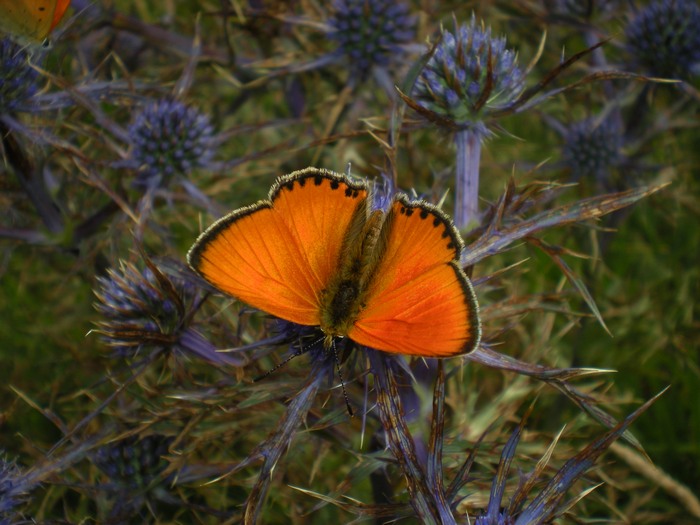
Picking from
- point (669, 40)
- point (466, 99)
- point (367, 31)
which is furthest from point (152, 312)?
point (669, 40)

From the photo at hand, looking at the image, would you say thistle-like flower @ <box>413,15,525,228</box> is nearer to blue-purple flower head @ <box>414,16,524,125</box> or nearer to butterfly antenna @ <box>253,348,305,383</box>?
blue-purple flower head @ <box>414,16,524,125</box>

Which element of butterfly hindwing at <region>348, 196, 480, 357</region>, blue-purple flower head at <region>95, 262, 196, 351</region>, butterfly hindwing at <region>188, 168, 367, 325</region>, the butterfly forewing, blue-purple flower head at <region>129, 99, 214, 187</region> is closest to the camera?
butterfly hindwing at <region>348, 196, 480, 357</region>

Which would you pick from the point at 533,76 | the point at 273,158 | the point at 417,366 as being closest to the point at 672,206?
the point at 533,76

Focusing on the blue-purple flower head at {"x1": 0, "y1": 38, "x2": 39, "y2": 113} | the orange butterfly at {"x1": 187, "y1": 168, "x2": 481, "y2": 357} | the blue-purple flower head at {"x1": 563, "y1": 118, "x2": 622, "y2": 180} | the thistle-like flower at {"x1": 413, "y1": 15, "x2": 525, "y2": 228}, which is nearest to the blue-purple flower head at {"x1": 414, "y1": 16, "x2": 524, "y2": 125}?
the thistle-like flower at {"x1": 413, "y1": 15, "x2": 525, "y2": 228}

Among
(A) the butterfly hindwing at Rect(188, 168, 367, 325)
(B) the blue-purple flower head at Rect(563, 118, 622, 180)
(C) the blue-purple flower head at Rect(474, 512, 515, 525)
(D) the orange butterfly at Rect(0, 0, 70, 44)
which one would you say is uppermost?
(D) the orange butterfly at Rect(0, 0, 70, 44)

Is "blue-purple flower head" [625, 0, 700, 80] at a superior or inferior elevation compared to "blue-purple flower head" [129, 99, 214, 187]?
superior

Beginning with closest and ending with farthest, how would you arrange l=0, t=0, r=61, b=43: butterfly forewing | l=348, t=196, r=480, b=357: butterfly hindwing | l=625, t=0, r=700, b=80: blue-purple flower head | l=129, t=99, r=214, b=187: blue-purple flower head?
1. l=348, t=196, r=480, b=357: butterfly hindwing
2. l=0, t=0, r=61, b=43: butterfly forewing
3. l=129, t=99, r=214, b=187: blue-purple flower head
4. l=625, t=0, r=700, b=80: blue-purple flower head
